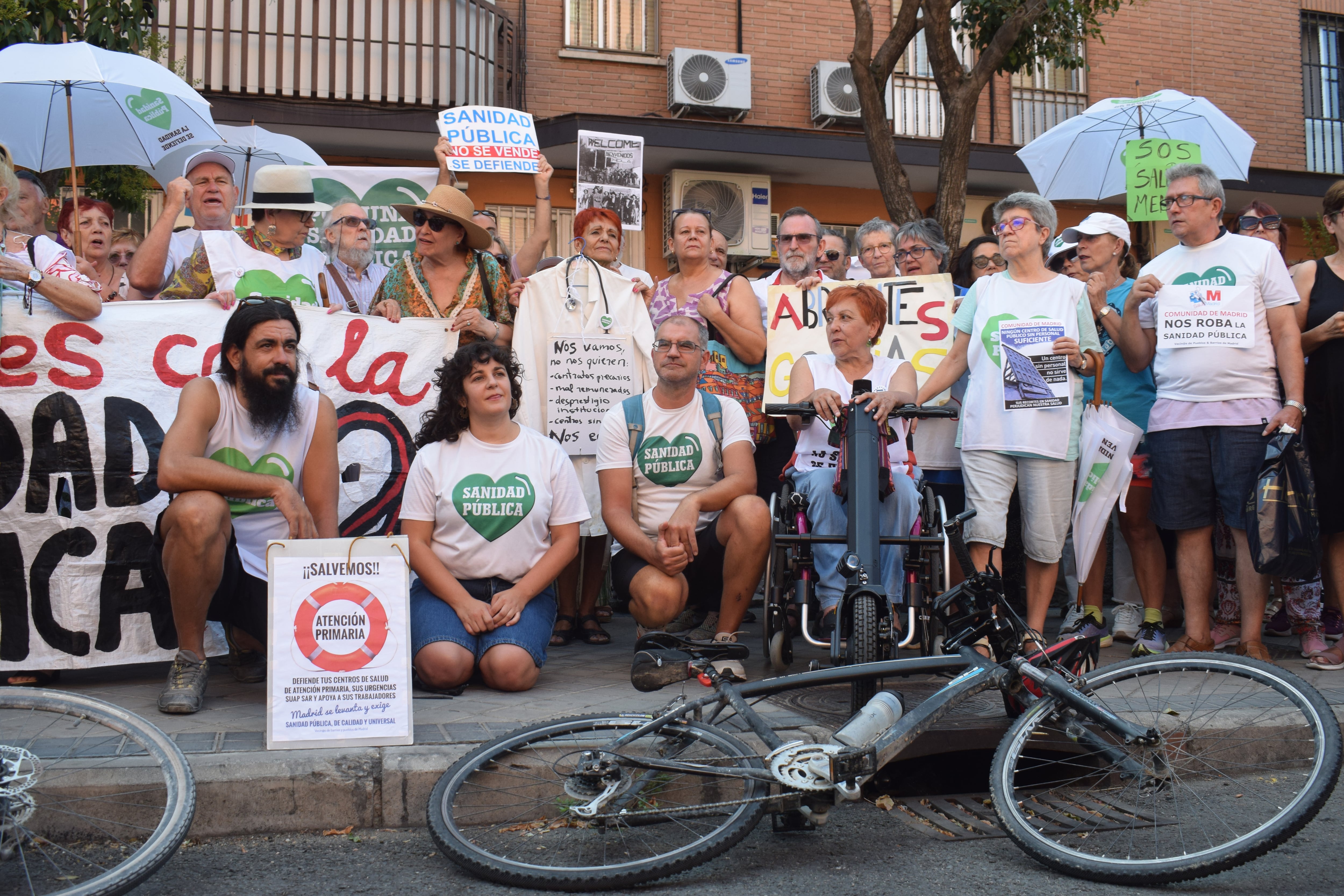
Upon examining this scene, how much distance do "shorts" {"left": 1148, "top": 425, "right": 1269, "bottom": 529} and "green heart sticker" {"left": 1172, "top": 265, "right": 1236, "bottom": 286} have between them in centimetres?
66

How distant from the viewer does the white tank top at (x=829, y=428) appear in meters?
5.40

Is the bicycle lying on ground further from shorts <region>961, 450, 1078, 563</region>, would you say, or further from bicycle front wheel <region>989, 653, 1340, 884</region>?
shorts <region>961, 450, 1078, 563</region>

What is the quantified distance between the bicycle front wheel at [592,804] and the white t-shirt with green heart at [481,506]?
153 centimetres

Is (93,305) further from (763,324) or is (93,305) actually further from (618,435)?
(763,324)

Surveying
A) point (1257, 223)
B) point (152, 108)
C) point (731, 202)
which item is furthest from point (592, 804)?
point (731, 202)

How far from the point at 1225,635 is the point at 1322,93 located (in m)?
15.1

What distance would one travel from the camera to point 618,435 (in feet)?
17.9

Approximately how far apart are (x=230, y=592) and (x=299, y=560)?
3.30 feet

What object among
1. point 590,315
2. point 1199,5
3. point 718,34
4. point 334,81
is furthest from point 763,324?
point 1199,5

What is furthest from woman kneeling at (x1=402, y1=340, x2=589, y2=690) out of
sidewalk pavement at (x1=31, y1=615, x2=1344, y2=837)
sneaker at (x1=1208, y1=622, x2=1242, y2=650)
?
sneaker at (x1=1208, y1=622, x2=1242, y2=650)

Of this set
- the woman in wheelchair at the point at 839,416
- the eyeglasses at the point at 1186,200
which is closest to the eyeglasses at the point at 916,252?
the woman in wheelchair at the point at 839,416

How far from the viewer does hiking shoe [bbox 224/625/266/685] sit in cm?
503

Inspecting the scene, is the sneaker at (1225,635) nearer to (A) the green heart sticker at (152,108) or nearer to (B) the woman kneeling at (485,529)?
(B) the woman kneeling at (485,529)

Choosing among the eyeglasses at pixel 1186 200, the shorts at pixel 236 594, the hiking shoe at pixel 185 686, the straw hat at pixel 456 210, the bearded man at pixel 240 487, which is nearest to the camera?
the hiking shoe at pixel 185 686
